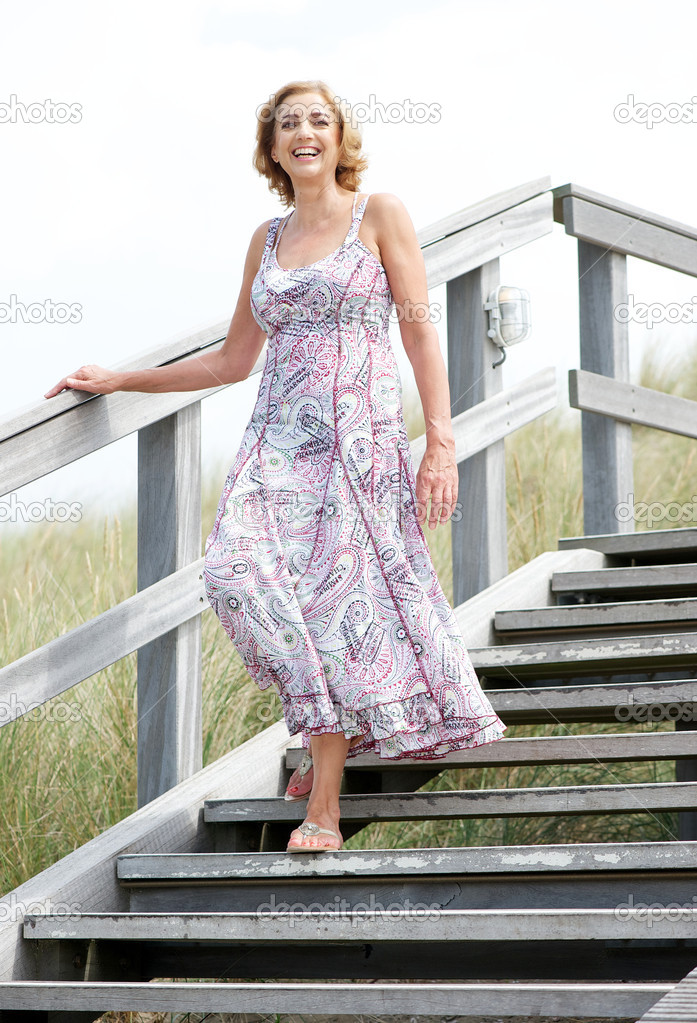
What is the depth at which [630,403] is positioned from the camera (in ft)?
14.0

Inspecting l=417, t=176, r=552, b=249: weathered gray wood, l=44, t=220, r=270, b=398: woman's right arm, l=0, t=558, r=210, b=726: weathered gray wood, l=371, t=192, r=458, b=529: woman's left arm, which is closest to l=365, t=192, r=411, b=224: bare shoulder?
l=371, t=192, r=458, b=529: woman's left arm

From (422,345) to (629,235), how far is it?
193 centimetres

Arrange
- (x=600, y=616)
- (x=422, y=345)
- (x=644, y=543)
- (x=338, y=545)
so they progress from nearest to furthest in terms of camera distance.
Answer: (x=338, y=545) → (x=422, y=345) → (x=600, y=616) → (x=644, y=543)

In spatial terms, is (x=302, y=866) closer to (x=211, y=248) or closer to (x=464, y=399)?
(x=464, y=399)

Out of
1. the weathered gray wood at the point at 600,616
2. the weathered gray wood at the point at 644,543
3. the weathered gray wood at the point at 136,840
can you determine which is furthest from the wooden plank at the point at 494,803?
the weathered gray wood at the point at 644,543

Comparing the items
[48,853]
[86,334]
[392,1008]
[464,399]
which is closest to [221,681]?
[48,853]

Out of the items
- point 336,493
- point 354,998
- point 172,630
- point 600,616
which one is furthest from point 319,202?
point 354,998

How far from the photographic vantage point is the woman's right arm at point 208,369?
2686 millimetres

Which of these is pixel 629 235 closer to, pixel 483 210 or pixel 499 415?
pixel 483 210

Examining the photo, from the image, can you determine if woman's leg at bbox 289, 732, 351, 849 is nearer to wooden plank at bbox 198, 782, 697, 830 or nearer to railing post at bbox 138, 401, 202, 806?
wooden plank at bbox 198, 782, 697, 830

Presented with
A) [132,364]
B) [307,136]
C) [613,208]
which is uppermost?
[613,208]

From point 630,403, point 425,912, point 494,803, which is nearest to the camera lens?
point 425,912

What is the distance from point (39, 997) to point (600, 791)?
110cm

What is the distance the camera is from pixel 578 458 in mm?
7594
